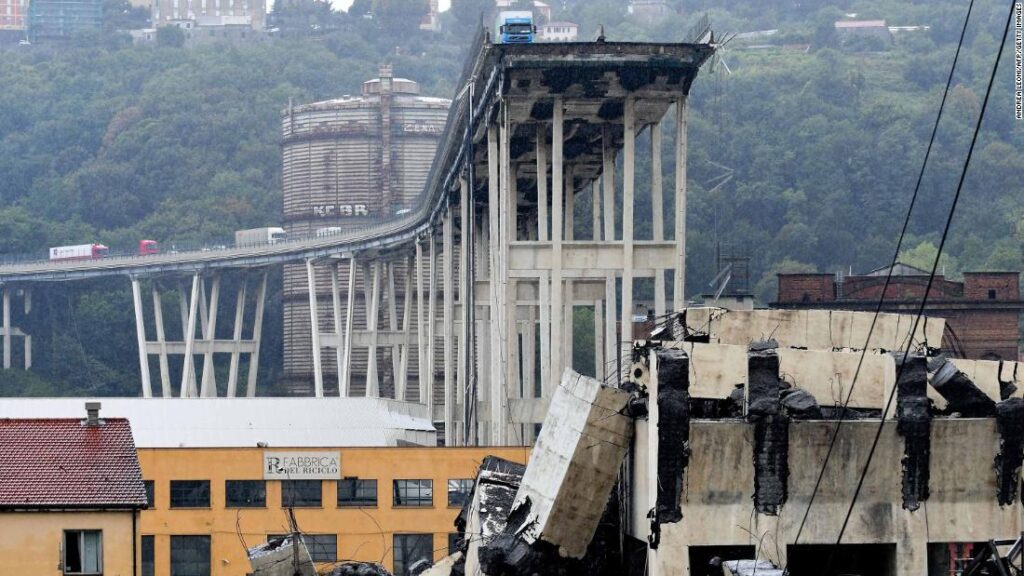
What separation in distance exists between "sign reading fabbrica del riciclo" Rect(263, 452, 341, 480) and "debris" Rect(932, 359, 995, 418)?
1901 centimetres

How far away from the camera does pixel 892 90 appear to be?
184m

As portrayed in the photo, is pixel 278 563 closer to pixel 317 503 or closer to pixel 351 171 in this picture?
pixel 317 503

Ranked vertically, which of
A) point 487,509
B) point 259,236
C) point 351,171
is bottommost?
point 487,509

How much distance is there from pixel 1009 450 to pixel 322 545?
787 inches

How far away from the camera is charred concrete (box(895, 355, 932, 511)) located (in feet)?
113

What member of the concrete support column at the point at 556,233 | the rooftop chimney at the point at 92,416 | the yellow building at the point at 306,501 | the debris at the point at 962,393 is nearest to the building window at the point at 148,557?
the yellow building at the point at 306,501

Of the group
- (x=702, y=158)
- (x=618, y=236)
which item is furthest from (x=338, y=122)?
(x=702, y=158)

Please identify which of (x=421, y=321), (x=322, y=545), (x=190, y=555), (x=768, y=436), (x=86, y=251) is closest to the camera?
(x=768, y=436)

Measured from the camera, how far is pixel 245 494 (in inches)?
1962

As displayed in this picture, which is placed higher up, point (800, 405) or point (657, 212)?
point (657, 212)

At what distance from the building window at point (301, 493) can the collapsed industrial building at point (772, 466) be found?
1353 cm

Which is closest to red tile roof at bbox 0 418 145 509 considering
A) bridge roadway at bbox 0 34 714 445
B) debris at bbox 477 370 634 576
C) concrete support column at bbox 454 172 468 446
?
debris at bbox 477 370 634 576

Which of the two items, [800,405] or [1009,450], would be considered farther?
[1009,450]

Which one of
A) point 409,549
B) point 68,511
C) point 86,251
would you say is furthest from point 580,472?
point 86,251
